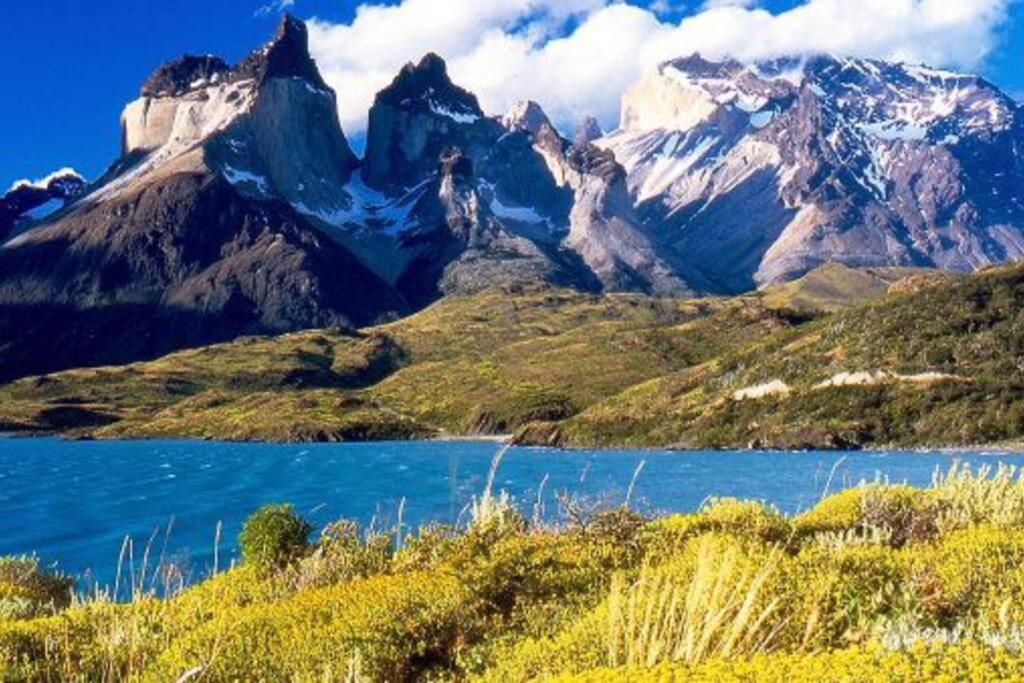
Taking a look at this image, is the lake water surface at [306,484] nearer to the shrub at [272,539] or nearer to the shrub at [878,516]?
the shrub at [272,539]

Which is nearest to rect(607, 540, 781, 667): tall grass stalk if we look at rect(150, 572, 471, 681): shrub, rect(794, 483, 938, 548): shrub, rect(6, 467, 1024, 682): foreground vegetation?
rect(6, 467, 1024, 682): foreground vegetation

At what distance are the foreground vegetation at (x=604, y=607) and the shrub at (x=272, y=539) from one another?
937 mm

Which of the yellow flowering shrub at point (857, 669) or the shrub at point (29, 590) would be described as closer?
the yellow flowering shrub at point (857, 669)

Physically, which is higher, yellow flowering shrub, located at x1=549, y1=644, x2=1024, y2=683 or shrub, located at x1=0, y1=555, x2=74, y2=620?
yellow flowering shrub, located at x1=549, y1=644, x2=1024, y2=683

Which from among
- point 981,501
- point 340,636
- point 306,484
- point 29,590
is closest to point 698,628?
point 340,636

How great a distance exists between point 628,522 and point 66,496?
11626cm

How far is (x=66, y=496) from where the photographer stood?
12169 centimetres

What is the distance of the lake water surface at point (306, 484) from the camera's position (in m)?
85.8

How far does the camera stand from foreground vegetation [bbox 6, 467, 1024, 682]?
32.5 ft

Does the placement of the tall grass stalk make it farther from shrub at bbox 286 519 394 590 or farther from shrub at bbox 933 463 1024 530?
shrub at bbox 933 463 1024 530

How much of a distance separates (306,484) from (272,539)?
11237 cm

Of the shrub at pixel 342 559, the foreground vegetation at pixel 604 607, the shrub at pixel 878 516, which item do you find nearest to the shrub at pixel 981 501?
the foreground vegetation at pixel 604 607

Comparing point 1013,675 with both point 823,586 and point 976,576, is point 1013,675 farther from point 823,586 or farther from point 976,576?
point 976,576

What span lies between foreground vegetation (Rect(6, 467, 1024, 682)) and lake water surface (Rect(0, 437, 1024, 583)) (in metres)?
39.2
